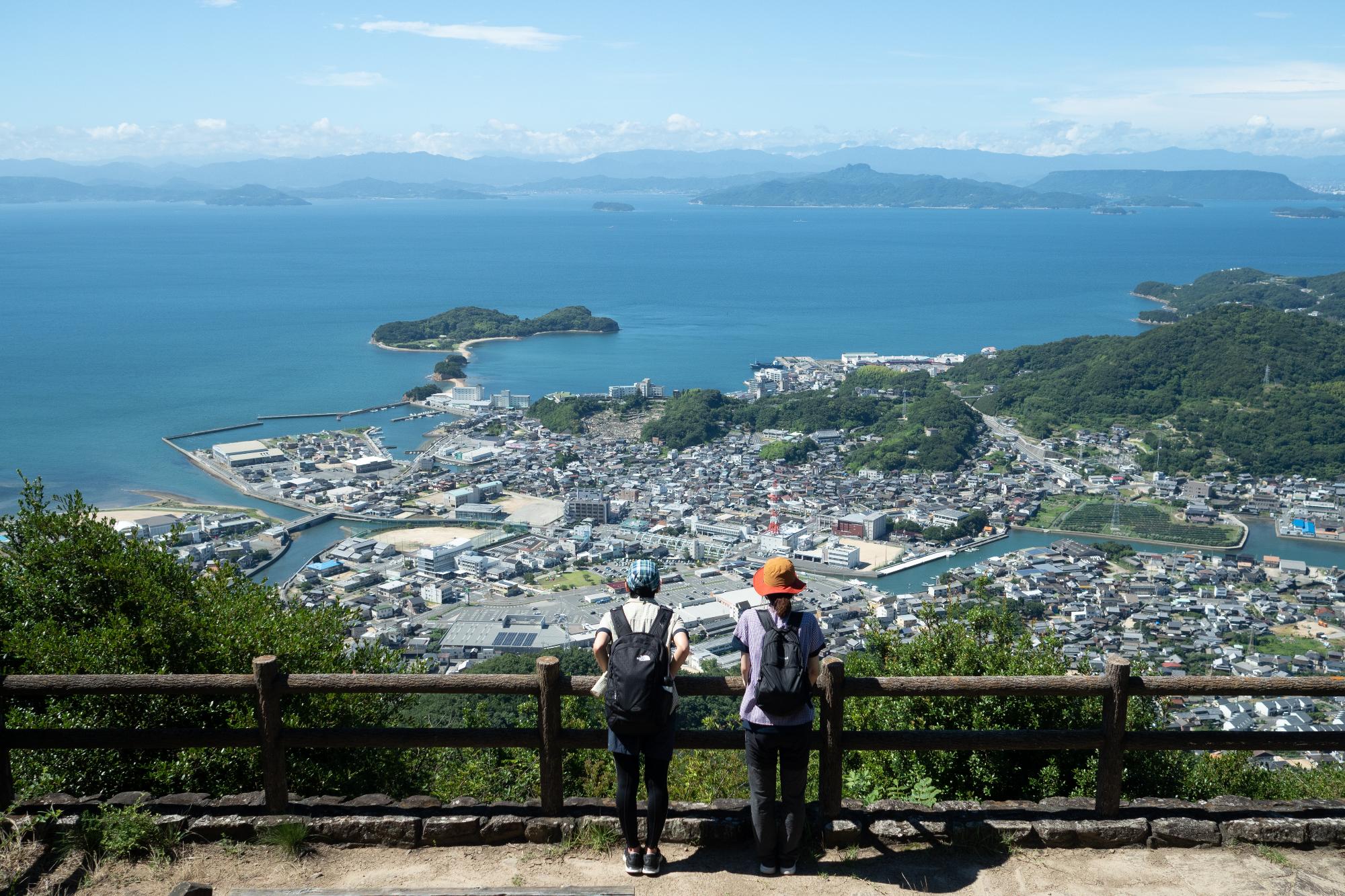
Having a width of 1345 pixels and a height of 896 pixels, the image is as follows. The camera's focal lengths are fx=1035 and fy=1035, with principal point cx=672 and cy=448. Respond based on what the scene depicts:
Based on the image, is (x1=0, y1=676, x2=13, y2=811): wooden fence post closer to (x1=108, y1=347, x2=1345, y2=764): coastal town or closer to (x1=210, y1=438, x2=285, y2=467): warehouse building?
(x1=108, y1=347, x2=1345, y2=764): coastal town

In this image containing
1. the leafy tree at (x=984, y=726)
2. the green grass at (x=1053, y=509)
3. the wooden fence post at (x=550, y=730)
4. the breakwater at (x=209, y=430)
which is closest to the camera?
the wooden fence post at (x=550, y=730)

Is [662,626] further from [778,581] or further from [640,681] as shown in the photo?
→ [778,581]

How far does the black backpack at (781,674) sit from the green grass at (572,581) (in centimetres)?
1854

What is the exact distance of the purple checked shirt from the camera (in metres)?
3.71

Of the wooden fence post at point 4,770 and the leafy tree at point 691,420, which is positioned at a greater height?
the wooden fence post at point 4,770

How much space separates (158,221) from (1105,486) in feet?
578

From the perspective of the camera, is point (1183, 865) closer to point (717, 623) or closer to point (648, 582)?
point (648, 582)

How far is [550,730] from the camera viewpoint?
13.5 ft

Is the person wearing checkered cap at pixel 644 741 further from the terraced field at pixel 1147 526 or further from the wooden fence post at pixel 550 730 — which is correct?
the terraced field at pixel 1147 526

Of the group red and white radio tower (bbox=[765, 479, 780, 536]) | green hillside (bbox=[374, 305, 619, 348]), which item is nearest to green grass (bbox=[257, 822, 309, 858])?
red and white radio tower (bbox=[765, 479, 780, 536])

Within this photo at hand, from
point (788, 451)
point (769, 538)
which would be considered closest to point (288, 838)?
point (769, 538)

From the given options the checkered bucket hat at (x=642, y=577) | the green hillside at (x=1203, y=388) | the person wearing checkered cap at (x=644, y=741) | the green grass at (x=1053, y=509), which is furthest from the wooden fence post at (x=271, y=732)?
the green hillside at (x=1203, y=388)

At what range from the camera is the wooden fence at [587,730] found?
405 centimetres

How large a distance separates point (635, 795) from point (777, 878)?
2.05ft
